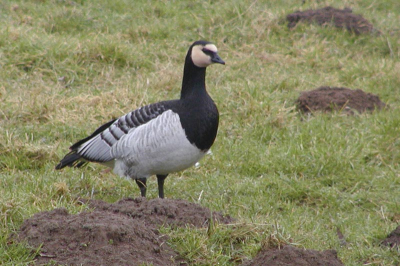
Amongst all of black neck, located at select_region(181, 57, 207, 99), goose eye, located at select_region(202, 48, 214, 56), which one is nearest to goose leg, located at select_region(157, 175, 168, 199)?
black neck, located at select_region(181, 57, 207, 99)

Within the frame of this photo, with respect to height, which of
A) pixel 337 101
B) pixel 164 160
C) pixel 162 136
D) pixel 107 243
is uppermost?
pixel 107 243

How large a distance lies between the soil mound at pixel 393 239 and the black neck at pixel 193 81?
77.5 inches

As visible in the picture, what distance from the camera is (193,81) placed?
18.4ft

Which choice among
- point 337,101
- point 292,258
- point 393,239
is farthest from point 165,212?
point 337,101

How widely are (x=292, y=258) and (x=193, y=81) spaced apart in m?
2.26

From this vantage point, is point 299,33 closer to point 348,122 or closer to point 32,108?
point 348,122

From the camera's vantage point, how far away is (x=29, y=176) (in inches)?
224

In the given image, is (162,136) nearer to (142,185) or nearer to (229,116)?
(142,185)

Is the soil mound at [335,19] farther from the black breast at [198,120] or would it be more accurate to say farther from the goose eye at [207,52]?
the black breast at [198,120]

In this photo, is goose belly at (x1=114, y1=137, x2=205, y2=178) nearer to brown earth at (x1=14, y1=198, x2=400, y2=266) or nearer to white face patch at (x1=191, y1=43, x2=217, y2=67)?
white face patch at (x1=191, y1=43, x2=217, y2=67)

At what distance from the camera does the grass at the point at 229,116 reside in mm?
4898

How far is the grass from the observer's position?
4.90m

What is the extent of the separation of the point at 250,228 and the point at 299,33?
6548 mm

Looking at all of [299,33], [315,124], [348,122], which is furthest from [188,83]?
[299,33]
